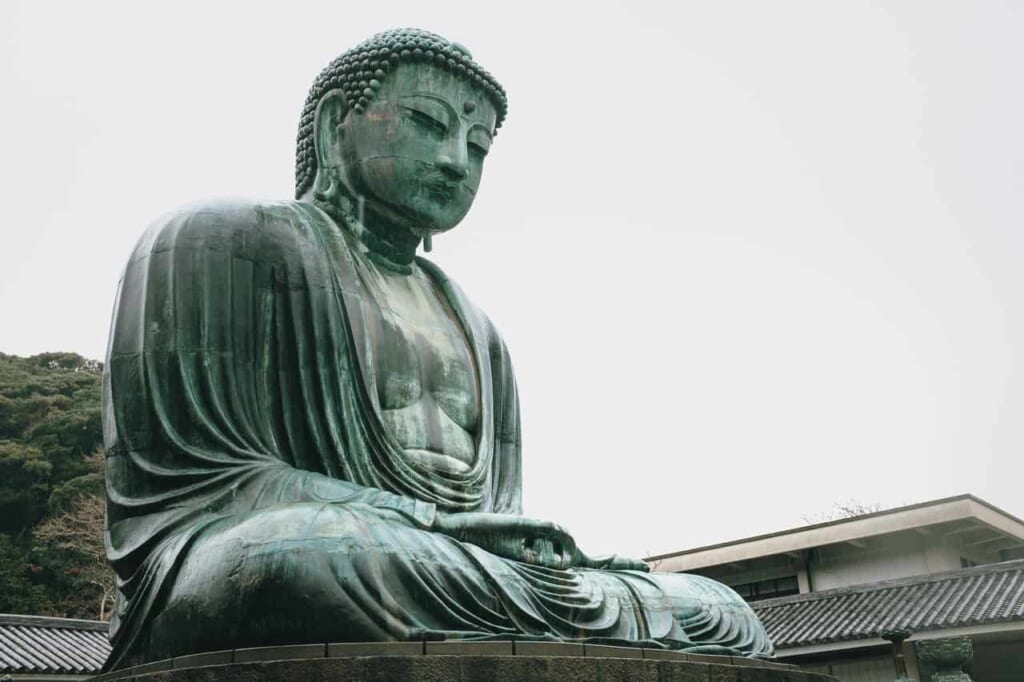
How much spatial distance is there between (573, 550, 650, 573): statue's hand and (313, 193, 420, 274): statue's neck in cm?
242

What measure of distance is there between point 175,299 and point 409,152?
180cm

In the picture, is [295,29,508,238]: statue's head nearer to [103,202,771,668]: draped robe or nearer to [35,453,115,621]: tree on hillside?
[103,202,771,668]: draped robe

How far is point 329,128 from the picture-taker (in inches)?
288

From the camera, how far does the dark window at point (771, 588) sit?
81.4 ft

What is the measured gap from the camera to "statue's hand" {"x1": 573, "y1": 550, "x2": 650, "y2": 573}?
6160mm

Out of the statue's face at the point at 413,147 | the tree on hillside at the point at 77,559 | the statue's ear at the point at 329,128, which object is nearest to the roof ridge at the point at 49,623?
the tree on hillside at the point at 77,559

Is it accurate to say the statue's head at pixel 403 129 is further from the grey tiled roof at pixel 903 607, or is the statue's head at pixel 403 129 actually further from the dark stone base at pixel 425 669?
the grey tiled roof at pixel 903 607

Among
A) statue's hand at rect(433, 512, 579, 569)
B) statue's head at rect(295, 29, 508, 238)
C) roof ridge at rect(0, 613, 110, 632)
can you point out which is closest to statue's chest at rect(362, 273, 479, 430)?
statue's head at rect(295, 29, 508, 238)

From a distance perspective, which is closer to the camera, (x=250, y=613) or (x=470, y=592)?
(x=250, y=613)

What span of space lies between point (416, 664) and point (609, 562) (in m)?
2.29

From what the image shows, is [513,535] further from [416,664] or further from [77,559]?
[77,559]

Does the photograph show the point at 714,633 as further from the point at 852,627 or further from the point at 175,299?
the point at 852,627

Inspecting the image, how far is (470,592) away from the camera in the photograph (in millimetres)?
4992

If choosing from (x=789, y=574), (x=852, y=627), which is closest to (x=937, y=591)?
(x=852, y=627)
